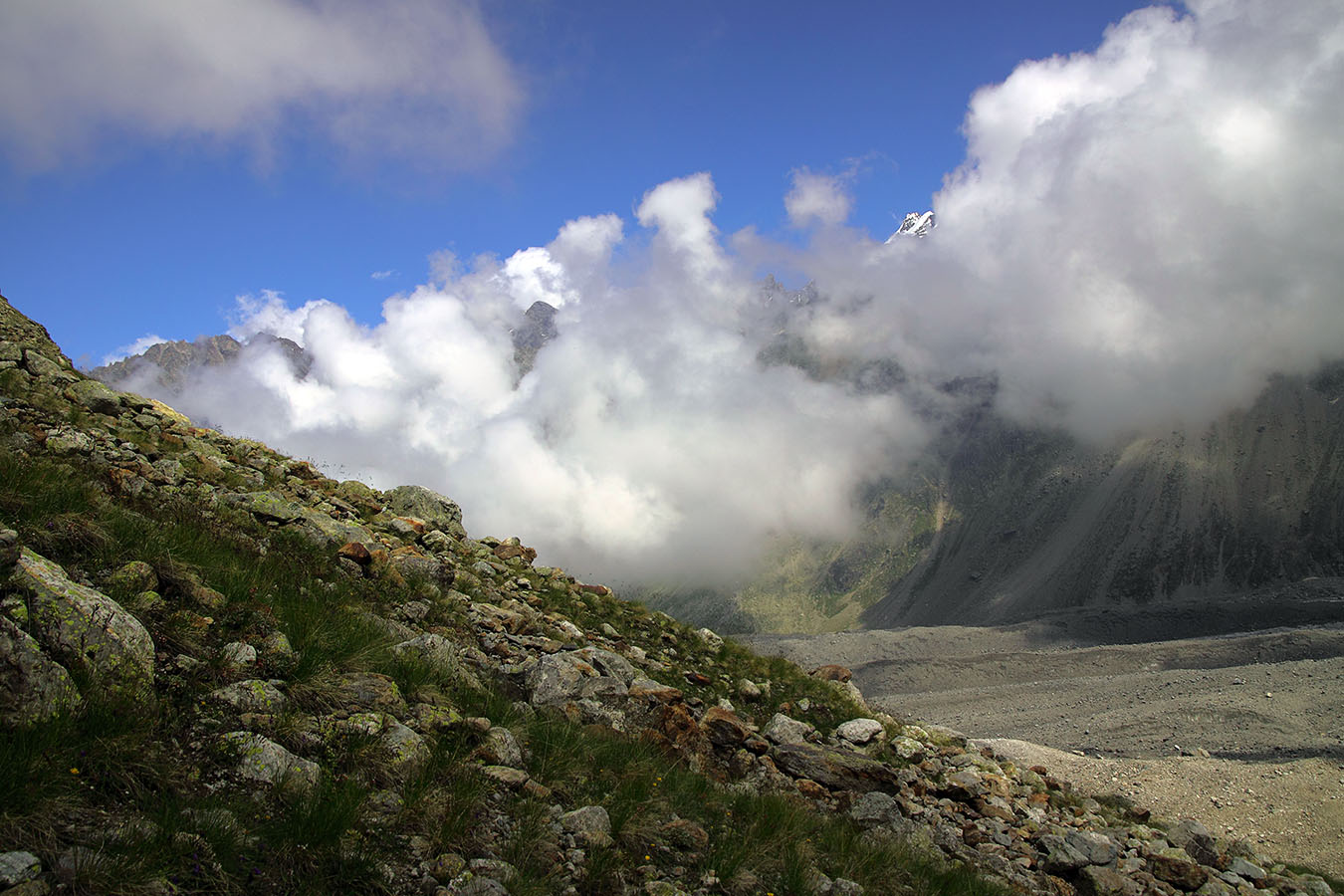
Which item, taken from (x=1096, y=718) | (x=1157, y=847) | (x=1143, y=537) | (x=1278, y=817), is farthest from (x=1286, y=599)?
(x=1157, y=847)

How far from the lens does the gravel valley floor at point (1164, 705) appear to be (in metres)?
29.0

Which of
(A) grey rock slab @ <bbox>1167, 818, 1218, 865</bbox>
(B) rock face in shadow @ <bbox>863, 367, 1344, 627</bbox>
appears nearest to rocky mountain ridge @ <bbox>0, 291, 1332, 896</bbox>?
(A) grey rock slab @ <bbox>1167, 818, 1218, 865</bbox>

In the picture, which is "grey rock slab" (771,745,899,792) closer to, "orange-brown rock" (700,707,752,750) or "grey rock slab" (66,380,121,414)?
"orange-brown rock" (700,707,752,750)

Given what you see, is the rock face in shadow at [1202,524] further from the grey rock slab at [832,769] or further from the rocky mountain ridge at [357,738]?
the rocky mountain ridge at [357,738]

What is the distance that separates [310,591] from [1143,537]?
679 ft

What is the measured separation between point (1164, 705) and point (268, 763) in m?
69.3

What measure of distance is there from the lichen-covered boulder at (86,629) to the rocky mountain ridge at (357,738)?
0.8 inches

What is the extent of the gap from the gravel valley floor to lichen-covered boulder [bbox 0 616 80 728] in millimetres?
24079

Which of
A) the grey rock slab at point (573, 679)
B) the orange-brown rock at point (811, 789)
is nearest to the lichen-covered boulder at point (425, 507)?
the grey rock slab at point (573, 679)

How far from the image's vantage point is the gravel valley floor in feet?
95.1

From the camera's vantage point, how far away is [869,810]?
35.5 ft

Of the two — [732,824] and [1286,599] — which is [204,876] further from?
[1286,599]

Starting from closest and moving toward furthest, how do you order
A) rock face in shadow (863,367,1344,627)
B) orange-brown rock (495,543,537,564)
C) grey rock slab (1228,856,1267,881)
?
grey rock slab (1228,856,1267,881) → orange-brown rock (495,543,537,564) → rock face in shadow (863,367,1344,627)

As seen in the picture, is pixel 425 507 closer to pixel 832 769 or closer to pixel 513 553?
pixel 513 553
